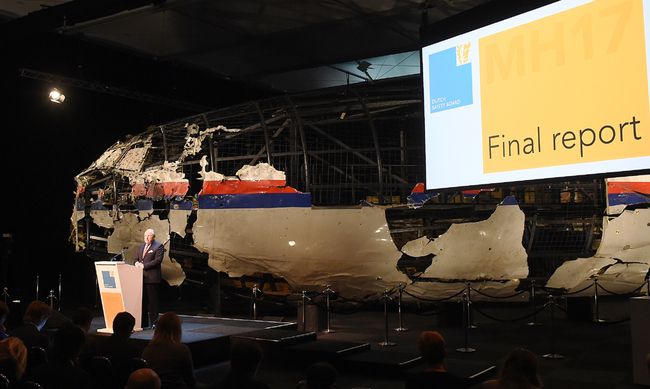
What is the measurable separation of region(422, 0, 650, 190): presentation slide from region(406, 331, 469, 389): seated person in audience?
7.68 ft

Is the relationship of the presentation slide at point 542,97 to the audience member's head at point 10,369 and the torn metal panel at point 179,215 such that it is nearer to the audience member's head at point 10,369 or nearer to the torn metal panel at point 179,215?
the torn metal panel at point 179,215

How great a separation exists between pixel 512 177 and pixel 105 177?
20.5 feet

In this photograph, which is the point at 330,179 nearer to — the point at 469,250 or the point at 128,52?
the point at 469,250

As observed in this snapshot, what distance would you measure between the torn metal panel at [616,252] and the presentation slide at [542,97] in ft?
6.71

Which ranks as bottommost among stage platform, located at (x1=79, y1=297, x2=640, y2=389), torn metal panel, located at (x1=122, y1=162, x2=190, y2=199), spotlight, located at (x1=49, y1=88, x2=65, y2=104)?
stage platform, located at (x1=79, y1=297, x2=640, y2=389)

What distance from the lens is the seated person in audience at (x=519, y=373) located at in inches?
117

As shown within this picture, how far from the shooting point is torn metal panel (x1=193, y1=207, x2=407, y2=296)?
7.16 meters

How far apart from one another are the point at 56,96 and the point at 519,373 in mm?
11451

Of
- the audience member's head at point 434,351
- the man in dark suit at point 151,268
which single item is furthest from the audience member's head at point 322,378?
the man in dark suit at point 151,268

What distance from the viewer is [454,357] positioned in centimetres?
667

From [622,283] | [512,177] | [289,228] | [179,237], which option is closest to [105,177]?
[179,237]

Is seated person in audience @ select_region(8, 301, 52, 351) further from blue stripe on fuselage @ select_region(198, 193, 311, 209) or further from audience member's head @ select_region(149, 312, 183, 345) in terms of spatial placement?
blue stripe on fuselage @ select_region(198, 193, 311, 209)

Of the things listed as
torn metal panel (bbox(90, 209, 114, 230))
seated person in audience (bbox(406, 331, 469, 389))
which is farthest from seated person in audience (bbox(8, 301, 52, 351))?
torn metal panel (bbox(90, 209, 114, 230))

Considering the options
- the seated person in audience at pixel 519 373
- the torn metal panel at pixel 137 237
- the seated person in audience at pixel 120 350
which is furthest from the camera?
the torn metal panel at pixel 137 237
